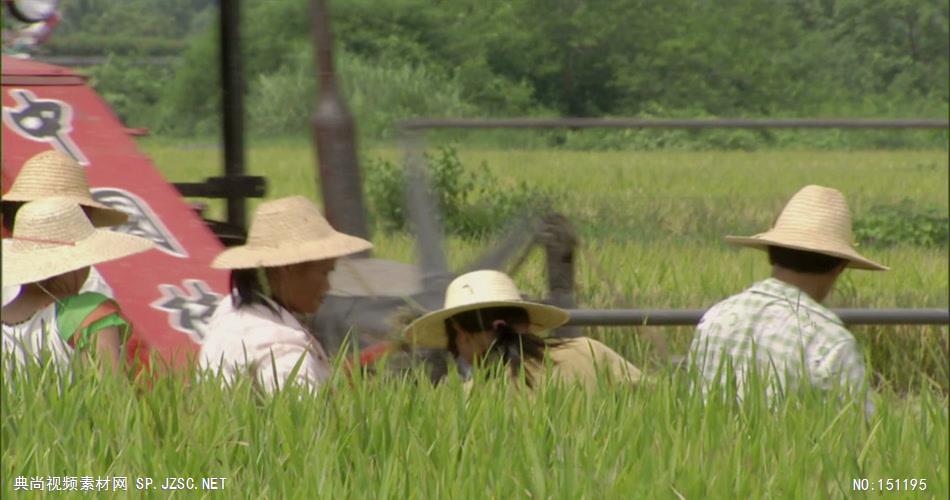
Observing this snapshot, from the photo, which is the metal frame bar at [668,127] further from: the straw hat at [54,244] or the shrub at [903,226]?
the straw hat at [54,244]

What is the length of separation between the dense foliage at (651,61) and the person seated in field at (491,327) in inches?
124

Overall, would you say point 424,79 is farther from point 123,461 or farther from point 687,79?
point 123,461

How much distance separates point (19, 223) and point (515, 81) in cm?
476

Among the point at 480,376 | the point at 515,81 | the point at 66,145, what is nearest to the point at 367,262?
the point at 66,145

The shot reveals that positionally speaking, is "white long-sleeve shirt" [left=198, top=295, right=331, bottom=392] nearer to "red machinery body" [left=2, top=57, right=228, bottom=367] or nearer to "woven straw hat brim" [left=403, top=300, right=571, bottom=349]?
"woven straw hat brim" [left=403, top=300, right=571, bottom=349]

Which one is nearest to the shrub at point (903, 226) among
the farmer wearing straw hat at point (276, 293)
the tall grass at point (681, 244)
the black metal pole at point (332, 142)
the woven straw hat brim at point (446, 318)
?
the tall grass at point (681, 244)

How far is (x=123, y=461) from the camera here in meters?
2.75

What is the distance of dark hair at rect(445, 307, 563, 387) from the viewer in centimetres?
360

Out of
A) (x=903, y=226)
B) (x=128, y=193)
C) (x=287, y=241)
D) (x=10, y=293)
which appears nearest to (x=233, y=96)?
(x=128, y=193)

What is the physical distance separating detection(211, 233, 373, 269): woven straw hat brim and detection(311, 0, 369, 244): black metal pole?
3.42ft

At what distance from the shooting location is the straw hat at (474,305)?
12.1 feet

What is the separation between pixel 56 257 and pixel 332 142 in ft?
5.05

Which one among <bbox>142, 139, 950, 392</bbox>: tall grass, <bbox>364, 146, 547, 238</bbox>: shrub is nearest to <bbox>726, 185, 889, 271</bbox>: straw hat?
<bbox>142, 139, 950, 392</bbox>: tall grass

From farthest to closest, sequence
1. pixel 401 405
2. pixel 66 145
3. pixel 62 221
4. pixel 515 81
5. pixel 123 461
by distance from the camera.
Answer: pixel 515 81 < pixel 66 145 < pixel 62 221 < pixel 401 405 < pixel 123 461
